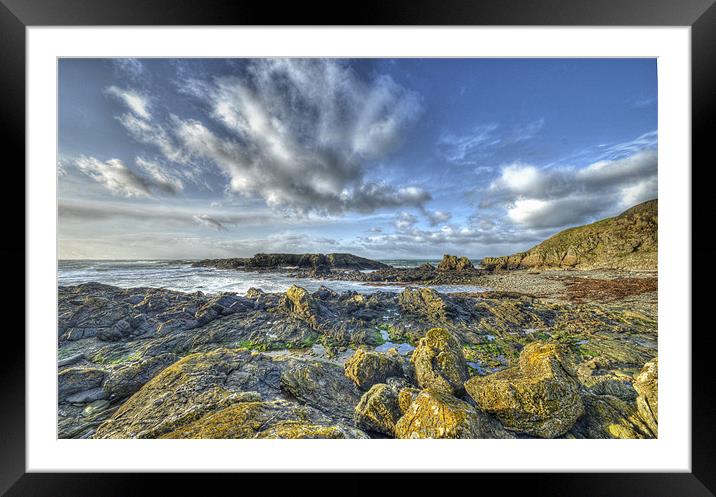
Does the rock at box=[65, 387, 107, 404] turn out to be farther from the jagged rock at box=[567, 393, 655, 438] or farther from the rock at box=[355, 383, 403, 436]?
the jagged rock at box=[567, 393, 655, 438]

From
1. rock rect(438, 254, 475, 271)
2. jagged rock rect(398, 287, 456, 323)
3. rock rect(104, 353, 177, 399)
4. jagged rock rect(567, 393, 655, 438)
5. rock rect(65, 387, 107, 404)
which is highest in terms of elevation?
rock rect(438, 254, 475, 271)

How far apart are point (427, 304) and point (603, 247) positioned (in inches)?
96.6

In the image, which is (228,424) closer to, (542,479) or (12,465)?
(12,465)

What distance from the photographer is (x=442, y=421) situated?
1.62 m

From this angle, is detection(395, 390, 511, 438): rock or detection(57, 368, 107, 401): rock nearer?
detection(395, 390, 511, 438): rock

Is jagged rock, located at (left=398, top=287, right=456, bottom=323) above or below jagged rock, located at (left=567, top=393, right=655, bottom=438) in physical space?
above

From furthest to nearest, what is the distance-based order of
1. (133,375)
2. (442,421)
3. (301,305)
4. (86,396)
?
1. (301,305)
2. (133,375)
3. (86,396)
4. (442,421)

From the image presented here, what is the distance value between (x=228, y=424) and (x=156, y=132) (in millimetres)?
3435

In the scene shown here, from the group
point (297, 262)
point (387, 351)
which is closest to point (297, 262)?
point (297, 262)

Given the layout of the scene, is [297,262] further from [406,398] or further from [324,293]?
[406,398]

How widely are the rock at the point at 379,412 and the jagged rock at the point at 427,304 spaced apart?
1.12 metres

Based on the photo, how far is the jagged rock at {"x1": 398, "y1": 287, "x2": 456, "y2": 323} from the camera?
9.11 ft

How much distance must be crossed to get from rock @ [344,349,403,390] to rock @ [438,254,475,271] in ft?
4.89

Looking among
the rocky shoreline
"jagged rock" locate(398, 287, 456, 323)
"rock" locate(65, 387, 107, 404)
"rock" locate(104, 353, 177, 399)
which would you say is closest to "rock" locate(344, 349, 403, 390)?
the rocky shoreline
